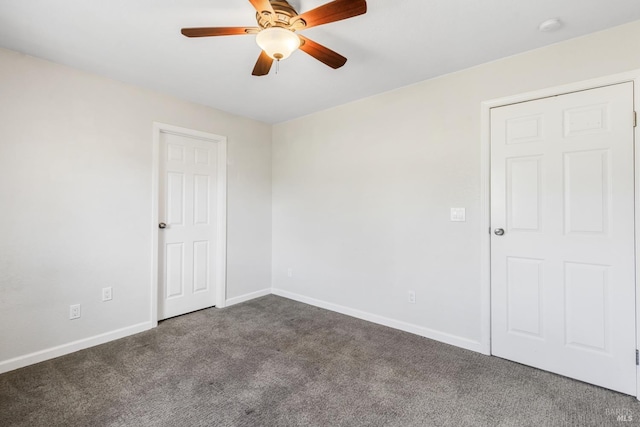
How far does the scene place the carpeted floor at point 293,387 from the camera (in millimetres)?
1711

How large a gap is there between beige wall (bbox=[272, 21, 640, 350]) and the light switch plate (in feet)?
0.15

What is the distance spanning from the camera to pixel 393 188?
299 centimetres

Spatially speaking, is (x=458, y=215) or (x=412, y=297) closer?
(x=458, y=215)

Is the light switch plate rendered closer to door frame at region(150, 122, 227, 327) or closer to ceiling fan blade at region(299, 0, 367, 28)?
ceiling fan blade at region(299, 0, 367, 28)

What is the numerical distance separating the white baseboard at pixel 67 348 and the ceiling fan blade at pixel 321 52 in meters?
2.93

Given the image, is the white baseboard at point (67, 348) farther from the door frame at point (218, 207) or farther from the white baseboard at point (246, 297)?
the white baseboard at point (246, 297)

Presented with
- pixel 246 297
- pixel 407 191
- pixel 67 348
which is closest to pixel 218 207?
pixel 246 297

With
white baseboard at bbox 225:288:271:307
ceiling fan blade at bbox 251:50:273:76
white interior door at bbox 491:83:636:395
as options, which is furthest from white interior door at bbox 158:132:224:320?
white interior door at bbox 491:83:636:395

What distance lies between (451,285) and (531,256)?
66 cm

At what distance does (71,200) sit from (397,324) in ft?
10.5

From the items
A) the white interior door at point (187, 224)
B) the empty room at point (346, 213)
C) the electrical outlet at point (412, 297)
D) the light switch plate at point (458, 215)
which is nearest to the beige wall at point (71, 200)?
the empty room at point (346, 213)

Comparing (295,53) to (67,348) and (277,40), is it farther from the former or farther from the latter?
(67,348)

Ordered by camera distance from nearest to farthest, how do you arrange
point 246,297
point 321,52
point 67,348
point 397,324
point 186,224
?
point 321,52, point 67,348, point 397,324, point 186,224, point 246,297

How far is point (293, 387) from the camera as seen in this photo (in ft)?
6.57
